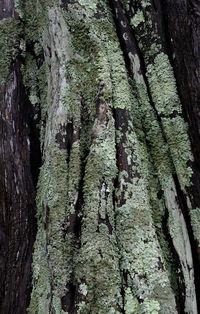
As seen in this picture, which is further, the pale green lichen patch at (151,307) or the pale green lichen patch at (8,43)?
the pale green lichen patch at (8,43)

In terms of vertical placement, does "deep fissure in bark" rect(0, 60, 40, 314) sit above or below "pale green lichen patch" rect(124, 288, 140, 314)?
above

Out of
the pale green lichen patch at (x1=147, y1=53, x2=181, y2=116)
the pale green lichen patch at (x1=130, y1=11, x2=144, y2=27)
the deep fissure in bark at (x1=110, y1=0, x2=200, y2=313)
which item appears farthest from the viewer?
the pale green lichen patch at (x1=130, y1=11, x2=144, y2=27)

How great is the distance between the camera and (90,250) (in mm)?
1690

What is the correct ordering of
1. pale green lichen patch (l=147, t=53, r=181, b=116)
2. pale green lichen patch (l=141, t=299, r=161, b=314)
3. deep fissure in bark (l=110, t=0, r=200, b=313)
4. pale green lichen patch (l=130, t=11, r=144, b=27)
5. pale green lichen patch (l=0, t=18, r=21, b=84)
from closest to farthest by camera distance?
pale green lichen patch (l=141, t=299, r=161, b=314) < deep fissure in bark (l=110, t=0, r=200, b=313) < pale green lichen patch (l=147, t=53, r=181, b=116) < pale green lichen patch (l=130, t=11, r=144, b=27) < pale green lichen patch (l=0, t=18, r=21, b=84)

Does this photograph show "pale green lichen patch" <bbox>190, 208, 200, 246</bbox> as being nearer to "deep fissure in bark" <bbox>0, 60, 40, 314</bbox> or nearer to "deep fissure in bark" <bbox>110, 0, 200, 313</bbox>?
"deep fissure in bark" <bbox>110, 0, 200, 313</bbox>

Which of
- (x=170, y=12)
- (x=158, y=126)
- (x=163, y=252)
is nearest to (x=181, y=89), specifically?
(x=158, y=126)

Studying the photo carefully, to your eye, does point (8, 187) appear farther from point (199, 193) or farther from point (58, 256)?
point (199, 193)

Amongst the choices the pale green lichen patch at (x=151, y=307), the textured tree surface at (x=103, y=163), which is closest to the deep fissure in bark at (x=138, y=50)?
the textured tree surface at (x=103, y=163)

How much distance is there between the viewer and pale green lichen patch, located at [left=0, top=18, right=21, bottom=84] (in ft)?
7.38

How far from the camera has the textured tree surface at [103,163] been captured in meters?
1.69

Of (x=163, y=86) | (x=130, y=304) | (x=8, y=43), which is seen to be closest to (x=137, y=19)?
(x=163, y=86)

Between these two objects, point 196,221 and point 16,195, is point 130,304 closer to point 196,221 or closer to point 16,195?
point 196,221

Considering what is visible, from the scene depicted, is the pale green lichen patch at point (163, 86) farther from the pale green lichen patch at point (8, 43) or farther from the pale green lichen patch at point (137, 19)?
the pale green lichen patch at point (8, 43)

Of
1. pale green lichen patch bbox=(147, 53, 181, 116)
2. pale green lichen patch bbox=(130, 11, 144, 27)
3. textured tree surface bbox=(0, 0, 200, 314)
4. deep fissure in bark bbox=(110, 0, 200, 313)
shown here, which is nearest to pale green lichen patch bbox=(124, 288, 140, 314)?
textured tree surface bbox=(0, 0, 200, 314)
